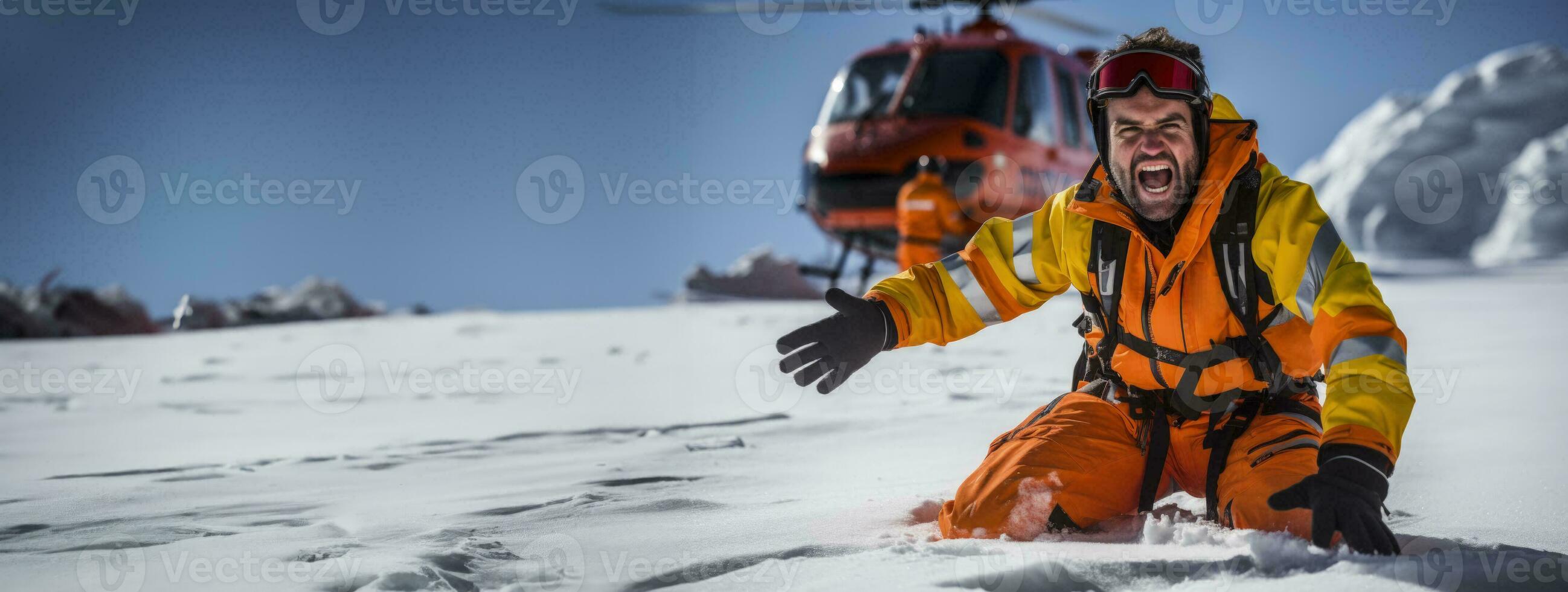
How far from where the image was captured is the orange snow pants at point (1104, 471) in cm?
182

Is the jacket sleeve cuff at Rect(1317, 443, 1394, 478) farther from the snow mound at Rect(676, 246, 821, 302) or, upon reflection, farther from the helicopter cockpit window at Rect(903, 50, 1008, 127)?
the snow mound at Rect(676, 246, 821, 302)

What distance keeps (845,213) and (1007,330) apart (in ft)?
9.34

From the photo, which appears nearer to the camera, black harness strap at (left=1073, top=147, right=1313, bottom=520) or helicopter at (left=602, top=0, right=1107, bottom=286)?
black harness strap at (left=1073, top=147, right=1313, bottom=520)

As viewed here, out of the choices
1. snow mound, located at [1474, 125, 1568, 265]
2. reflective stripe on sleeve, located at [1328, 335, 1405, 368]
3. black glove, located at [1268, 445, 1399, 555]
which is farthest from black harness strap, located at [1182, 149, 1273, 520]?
snow mound, located at [1474, 125, 1568, 265]

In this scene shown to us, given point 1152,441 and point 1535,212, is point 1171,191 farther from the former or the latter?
point 1535,212

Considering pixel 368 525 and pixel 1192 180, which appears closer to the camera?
pixel 1192 180

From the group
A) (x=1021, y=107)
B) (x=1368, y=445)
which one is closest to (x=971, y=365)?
(x=1368, y=445)

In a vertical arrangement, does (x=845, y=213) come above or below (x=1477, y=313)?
above

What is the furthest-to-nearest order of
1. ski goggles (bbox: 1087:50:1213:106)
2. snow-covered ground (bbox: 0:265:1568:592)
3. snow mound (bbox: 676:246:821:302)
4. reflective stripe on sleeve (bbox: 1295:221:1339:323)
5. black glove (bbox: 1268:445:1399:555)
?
snow mound (bbox: 676:246:821:302)
ski goggles (bbox: 1087:50:1213:106)
reflective stripe on sleeve (bbox: 1295:221:1339:323)
snow-covered ground (bbox: 0:265:1568:592)
black glove (bbox: 1268:445:1399:555)

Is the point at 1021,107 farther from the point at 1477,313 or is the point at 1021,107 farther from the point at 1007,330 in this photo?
the point at 1477,313

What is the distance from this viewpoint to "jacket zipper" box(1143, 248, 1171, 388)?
194 centimetres

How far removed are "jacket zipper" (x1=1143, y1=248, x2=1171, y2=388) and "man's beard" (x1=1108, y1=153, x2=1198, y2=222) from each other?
0.25 feet

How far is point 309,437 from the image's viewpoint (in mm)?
3561

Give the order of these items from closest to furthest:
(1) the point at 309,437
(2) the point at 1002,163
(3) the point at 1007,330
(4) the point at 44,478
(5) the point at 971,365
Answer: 1. (4) the point at 44,478
2. (1) the point at 309,437
3. (5) the point at 971,365
4. (3) the point at 1007,330
5. (2) the point at 1002,163
